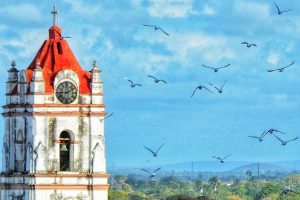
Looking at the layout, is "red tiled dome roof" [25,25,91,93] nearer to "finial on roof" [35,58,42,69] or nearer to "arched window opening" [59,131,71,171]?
"finial on roof" [35,58,42,69]

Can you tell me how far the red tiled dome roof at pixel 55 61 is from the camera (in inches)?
3487

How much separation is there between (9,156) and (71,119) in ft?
12.3

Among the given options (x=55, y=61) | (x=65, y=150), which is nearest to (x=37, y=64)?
(x=55, y=61)

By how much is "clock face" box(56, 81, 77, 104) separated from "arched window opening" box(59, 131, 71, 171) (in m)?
1.77

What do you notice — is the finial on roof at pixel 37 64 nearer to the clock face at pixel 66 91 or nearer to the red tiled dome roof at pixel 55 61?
the red tiled dome roof at pixel 55 61

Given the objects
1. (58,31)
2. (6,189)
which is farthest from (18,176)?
(58,31)

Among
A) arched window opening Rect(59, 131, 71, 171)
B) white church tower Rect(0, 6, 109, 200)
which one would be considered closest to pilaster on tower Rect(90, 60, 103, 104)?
white church tower Rect(0, 6, 109, 200)

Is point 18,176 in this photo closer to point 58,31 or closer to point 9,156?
point 9,156

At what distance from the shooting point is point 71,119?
88188 millimetres

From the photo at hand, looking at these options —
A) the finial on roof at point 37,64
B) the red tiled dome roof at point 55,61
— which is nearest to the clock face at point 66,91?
the red tiled dome roof at point 55,61

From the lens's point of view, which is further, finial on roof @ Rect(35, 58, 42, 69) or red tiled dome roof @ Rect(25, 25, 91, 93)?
red tiled dome roof @ Rect(25, 25, 91, 93)

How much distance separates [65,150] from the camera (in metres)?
88.2

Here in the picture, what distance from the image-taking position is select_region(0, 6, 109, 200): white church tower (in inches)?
3445

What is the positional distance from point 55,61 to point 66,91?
1744 mm
